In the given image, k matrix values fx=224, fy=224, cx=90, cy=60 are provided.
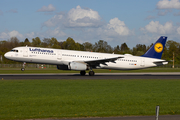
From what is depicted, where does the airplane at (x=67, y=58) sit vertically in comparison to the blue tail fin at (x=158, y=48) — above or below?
below

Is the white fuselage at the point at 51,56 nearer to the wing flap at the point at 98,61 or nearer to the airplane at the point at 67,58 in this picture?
the airplane at the point at 67,58

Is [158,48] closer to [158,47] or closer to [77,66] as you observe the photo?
[158,47]

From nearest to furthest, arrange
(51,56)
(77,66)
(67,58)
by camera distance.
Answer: (77,66), (51,56), (67,58)

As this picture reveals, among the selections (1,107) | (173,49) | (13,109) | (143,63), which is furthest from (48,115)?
(173,49)

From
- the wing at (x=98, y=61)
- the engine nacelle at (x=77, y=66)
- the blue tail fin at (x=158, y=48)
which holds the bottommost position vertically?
the engine nacelle at (x=77, y=66)

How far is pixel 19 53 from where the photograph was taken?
116 feet

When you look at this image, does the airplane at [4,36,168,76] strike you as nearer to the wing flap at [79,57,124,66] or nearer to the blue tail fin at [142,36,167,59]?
the wing flap at [79,57,124,66]

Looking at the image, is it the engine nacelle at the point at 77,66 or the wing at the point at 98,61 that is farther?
the wing at the point at 98,61

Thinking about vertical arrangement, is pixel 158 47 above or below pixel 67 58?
above

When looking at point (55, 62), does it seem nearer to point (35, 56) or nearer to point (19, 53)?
point (35, 56)

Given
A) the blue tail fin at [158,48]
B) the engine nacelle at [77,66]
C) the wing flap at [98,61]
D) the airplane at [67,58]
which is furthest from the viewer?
the blue tail fin at [158,48]

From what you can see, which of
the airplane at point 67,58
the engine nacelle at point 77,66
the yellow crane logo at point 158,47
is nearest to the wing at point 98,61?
the airplane at point 67,58

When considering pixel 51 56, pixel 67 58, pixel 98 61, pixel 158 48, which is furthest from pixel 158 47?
pixel 51 56

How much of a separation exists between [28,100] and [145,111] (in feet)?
23.4
